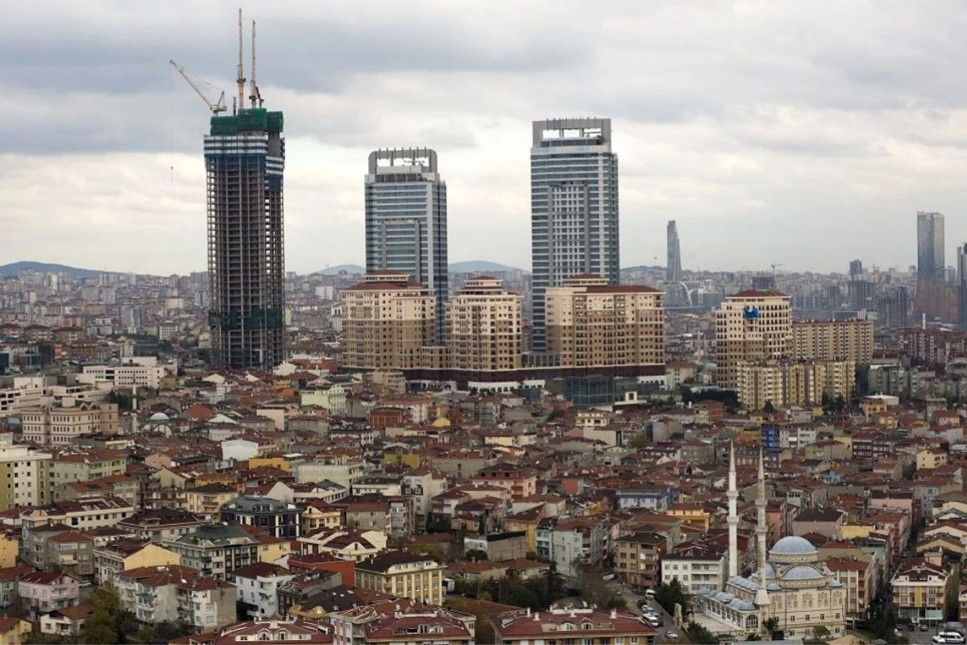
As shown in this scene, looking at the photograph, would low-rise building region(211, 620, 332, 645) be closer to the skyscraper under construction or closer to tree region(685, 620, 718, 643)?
tree region(685, 620, 718, 643)

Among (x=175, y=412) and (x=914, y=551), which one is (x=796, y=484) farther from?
(x=175, y=412)

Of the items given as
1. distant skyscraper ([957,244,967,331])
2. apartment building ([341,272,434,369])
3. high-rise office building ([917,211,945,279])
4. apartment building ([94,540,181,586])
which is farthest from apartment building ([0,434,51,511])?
high-rise office building ([917,211,945,279])

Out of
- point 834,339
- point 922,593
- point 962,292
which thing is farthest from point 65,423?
point 962,292

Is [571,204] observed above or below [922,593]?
above

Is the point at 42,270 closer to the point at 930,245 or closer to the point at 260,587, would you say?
the point at 930,245

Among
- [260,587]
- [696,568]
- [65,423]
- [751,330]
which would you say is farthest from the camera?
[751,330]
